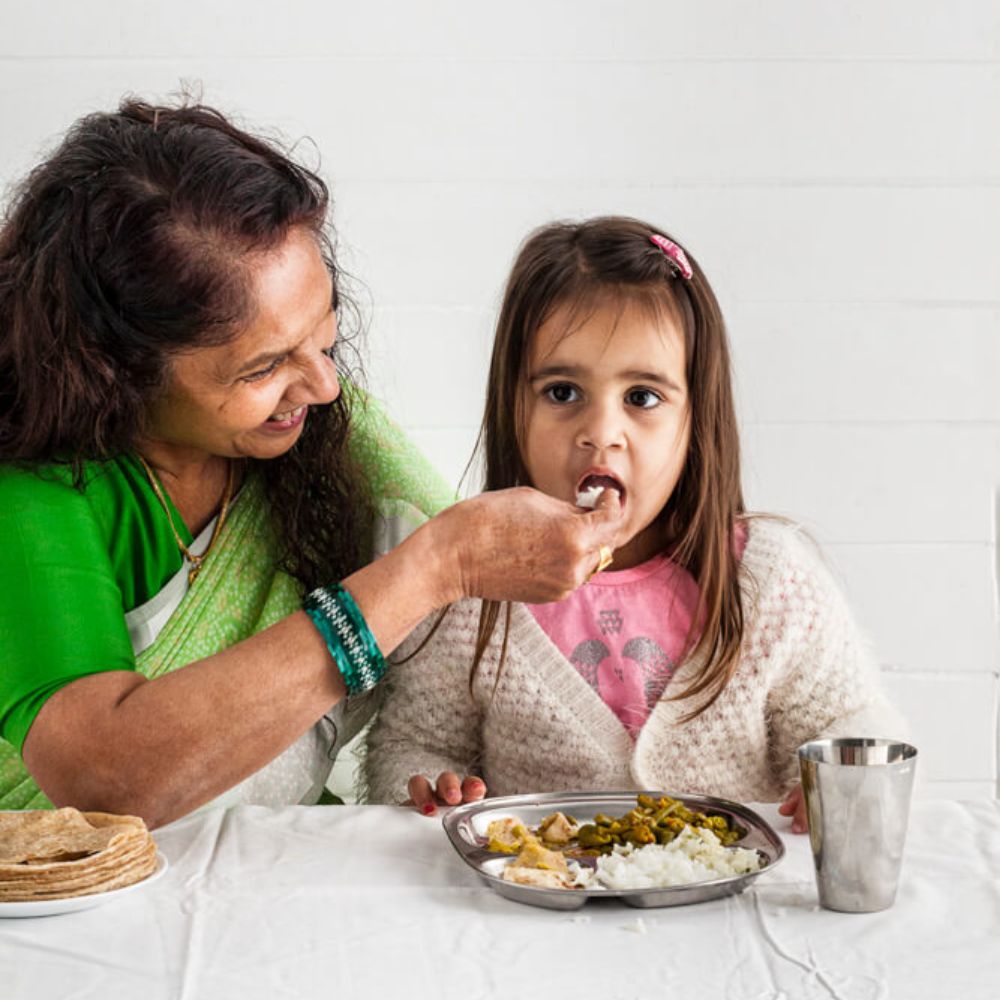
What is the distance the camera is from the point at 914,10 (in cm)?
228

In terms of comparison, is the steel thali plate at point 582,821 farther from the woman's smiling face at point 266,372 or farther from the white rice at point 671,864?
the woman's smiling face at point 266,372

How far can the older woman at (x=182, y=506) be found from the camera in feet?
4.17

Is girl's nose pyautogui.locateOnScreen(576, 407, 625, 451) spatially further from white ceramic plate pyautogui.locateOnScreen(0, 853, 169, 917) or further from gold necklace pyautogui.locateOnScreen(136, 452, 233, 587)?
white ceramic plate pyautogui.locateOnScreen(0, 853, 169, 917)

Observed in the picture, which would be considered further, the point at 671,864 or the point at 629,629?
the point at 629,629

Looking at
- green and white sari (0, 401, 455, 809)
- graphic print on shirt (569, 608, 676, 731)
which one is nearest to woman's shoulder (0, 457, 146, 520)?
green and white sari (0, 401, 455, 809)

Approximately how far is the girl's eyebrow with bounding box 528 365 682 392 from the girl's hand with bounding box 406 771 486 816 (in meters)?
0.47

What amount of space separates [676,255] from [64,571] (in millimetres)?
768

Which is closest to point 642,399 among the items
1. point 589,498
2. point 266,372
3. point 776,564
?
point 589,498

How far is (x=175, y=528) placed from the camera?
1.59 metres

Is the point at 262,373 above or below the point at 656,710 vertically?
above

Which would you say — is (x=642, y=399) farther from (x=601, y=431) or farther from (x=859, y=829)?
(x=859, y=829)

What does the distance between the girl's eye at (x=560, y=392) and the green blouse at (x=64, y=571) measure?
453mm

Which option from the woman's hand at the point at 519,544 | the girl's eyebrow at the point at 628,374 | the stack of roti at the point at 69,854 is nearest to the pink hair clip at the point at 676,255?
the girl's eyebrow at the point at 628,374

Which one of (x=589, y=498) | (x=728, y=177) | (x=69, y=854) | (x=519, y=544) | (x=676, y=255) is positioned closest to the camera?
(x=69, y=854)
